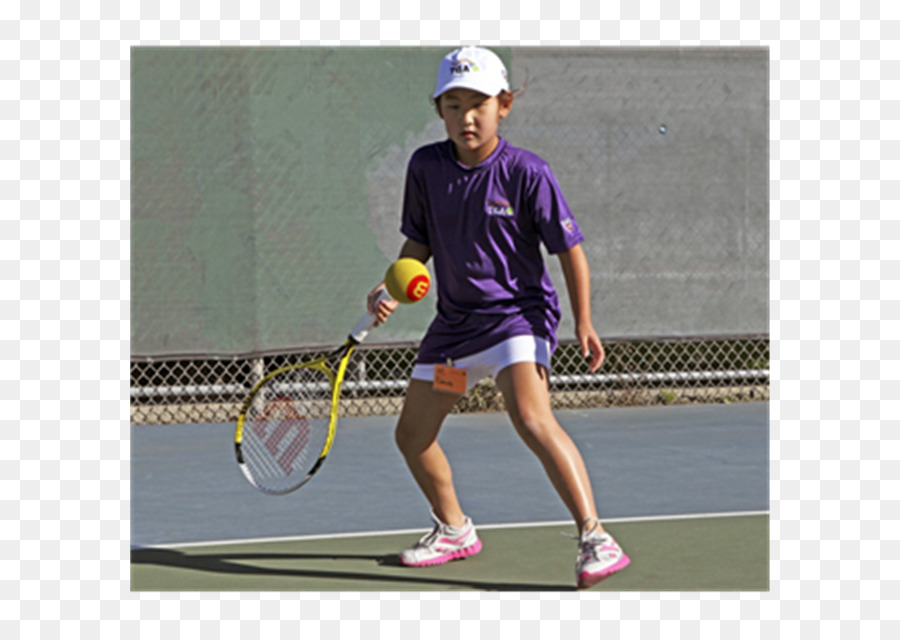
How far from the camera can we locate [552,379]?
8938 millimetres

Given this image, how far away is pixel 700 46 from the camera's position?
358 inches

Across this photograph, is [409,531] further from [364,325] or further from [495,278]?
[495,278]

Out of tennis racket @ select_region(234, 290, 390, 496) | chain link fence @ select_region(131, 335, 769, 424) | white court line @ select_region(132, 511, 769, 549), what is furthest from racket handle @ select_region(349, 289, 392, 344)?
chain link fence @ select_region(131, 335, 769, 424)

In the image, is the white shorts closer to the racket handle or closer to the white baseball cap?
the racket handle

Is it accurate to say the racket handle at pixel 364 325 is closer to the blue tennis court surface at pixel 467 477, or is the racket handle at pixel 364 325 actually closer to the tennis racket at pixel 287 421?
the tennis racket at pixel 287 421

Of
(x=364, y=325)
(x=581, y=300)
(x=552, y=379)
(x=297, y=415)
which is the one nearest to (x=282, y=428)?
(x=297, y=415)

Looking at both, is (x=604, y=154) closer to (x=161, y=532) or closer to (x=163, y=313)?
(x=163, y=313)

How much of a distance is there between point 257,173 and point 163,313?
3.15ft

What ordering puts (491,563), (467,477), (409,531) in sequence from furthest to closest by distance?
1. (467,477)
2. (409,531)
3. (491,563)

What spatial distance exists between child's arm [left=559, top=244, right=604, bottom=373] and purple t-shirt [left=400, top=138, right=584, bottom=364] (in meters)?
0.05

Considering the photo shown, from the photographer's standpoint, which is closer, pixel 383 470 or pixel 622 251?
pixel 383 470

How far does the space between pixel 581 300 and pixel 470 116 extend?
0.70 meters

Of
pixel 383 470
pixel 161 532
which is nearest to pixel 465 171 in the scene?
pixel 161 532

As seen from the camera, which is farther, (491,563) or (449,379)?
(491,563)
